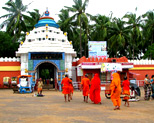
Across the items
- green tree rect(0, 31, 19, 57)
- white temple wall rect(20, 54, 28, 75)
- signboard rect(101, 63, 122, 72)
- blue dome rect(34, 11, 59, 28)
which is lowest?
signboard rect(101, 63, 122, 72)

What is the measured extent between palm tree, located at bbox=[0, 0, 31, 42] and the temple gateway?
25.5 ft

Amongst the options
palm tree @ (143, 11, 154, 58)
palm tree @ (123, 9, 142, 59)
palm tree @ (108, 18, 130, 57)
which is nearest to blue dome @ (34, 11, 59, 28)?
palm tree @ (108, 18, 130, 57)

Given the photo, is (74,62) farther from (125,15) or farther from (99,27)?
(125,15)

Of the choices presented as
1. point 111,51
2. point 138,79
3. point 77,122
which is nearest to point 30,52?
point 138,79

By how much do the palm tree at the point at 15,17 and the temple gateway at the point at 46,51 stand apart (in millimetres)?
7764

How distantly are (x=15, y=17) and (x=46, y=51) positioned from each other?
12808 millimetres

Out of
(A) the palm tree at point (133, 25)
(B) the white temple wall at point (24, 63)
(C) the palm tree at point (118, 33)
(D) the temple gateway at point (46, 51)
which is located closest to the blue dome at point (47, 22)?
(D) the temple gateway at point (46, 51)

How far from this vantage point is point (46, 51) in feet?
69.3

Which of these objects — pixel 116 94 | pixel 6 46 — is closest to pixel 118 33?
pixel 6 46

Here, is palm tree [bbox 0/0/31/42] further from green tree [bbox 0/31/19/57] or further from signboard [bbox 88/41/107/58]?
signboard [bbox 88/41/107/58]

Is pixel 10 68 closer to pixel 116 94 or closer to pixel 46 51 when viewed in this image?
pixel 46 51

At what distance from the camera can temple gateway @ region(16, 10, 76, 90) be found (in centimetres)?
2112

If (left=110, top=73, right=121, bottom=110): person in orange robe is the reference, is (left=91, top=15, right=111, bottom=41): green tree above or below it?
above

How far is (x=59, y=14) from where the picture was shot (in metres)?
38.1
